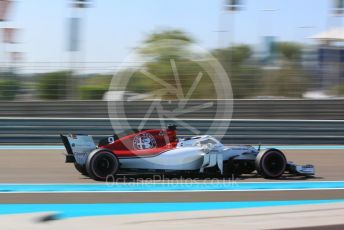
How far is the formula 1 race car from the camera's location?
8797mm

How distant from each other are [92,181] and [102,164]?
341 millimetres

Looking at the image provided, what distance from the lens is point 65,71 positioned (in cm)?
1767

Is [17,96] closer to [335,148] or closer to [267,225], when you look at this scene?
[335,148]

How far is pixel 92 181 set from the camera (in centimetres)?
891

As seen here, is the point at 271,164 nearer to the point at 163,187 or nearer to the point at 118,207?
the point at 163,187

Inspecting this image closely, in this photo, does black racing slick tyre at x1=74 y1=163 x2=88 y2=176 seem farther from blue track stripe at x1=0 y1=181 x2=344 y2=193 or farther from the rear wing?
blue track stripe at x1=0 y1=181 x2=344 y2=193

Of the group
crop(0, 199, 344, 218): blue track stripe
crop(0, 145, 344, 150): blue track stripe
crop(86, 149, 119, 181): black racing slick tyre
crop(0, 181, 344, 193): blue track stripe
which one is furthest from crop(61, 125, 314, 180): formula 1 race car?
crop(0, 145, 344, 150): blue track stripe

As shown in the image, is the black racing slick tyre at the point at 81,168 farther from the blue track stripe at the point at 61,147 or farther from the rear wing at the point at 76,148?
the blue track stripe at the point at 61,147

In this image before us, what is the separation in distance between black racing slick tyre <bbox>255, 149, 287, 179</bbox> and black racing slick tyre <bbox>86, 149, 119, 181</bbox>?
2165 millimetres

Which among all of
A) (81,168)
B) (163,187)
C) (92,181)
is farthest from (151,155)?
(81,168)

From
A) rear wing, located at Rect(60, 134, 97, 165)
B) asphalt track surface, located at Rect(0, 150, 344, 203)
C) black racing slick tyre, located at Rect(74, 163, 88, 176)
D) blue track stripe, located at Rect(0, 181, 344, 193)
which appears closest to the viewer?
asphalt track surface, located at Rect(0, 150, 344, 203)

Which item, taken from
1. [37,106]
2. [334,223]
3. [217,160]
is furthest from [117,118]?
[334,223]

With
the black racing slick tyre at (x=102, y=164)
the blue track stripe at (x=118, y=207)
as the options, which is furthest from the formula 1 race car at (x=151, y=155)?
the blue track stripe at (x=118, y=207)

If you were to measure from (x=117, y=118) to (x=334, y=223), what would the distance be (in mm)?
11105
